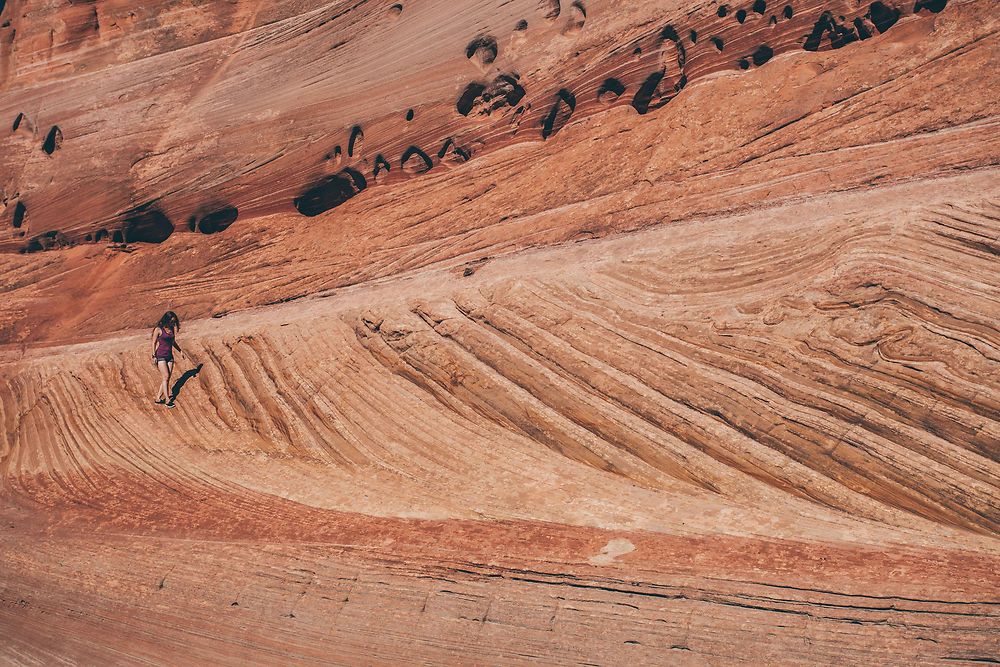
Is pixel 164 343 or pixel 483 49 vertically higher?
pixel 483 49

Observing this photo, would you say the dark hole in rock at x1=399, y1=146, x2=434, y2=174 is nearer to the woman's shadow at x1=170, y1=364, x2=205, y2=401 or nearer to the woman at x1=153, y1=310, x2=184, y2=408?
the woman's shadow at x1=170, y1=364, x2=205, y2=401

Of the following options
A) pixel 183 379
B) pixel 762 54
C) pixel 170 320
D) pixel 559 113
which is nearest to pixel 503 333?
pixel 559 113

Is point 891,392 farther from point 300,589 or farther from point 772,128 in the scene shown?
point 300,589

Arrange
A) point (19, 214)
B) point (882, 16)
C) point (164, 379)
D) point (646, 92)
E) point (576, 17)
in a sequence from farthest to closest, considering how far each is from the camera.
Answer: point (19, 214)
point (164, 379)
point (576, 17)
point (646, 92)
point (882, 16)

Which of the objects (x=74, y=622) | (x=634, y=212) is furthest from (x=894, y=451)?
(x=74, y=622)

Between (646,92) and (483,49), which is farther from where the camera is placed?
(483,49)

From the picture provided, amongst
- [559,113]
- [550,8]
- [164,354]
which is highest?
[550,8]

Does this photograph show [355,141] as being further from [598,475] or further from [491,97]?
[598,475]
